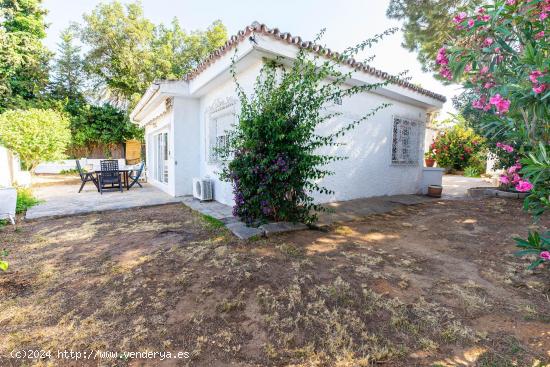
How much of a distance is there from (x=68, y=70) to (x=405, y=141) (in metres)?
23.3

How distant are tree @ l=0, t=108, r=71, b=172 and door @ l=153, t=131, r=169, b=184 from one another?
4132mm

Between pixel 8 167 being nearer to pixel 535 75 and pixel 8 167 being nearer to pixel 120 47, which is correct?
pixel 535 75

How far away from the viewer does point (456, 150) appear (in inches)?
625

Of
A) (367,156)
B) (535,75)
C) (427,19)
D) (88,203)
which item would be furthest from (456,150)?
(88,203)

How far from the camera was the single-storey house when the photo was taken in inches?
253

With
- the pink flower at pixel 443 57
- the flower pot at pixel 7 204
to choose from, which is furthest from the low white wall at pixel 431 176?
the flower pot at pixel 7 204

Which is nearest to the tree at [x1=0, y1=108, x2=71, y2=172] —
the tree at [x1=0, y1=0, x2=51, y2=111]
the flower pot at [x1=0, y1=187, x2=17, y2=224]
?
the flower pot at [x1=0, y1=187, x2=17, y2=224]

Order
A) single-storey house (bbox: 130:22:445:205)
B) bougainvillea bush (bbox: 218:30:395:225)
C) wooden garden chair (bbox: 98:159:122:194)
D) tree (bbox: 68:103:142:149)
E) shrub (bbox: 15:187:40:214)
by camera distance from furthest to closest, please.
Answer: tree (bbox: 68:103:142:149)
wooden garden chair (bbox: 98:159:122:194)
single-storey house (bbox: 130:22:445:205)
shrub (bbox: 15:187:40:214)
bougainvillea bush (bbox: 218:30:395:225)

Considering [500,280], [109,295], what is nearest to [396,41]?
A: [500,280]

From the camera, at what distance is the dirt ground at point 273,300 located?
75.0 inches

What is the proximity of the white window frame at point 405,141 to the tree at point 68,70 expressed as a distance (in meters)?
21.7

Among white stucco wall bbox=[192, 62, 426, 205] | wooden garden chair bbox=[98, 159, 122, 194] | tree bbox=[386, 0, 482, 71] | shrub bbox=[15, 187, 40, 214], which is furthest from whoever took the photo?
wooden garden chair bbox=[98, 159, 122, 194]

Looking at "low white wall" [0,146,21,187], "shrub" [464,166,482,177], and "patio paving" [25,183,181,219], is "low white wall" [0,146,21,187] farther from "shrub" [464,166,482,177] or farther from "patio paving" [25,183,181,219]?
"shrub" [464,166,482,177]

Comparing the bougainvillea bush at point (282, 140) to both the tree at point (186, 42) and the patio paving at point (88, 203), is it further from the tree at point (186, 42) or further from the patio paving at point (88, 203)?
the tree at point (186, 42)
